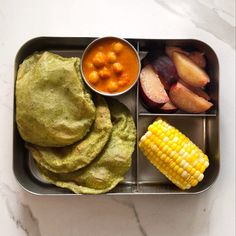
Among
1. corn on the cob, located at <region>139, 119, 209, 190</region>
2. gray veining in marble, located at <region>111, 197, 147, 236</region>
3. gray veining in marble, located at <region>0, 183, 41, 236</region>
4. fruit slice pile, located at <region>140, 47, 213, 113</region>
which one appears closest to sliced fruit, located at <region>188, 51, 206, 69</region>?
fruit slice pile, located at <region>140, 47, 213, 113</region>

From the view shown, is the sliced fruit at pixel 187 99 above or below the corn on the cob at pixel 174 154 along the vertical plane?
above

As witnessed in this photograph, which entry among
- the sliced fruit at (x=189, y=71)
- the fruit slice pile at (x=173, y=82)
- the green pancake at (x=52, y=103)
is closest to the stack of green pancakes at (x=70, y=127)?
the green pancake at (x=52, y=103)

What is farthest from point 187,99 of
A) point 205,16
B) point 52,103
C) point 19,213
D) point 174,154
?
point 19,213

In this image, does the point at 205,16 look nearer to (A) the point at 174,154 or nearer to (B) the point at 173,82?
(B) the point at 173,82

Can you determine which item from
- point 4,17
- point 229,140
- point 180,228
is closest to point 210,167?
point 229,140

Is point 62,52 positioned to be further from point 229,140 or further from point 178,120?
point 229,140

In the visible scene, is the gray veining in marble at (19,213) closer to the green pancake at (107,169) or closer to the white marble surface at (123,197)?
the white marble surface at (123,197)

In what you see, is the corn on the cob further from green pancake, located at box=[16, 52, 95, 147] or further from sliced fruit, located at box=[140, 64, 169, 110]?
green pancake, located at box=[16, 52, 95, 147]
